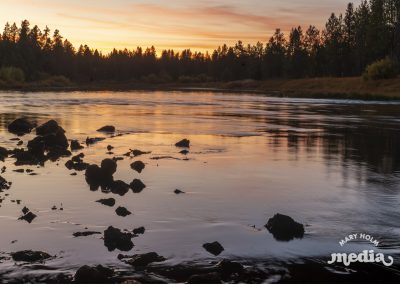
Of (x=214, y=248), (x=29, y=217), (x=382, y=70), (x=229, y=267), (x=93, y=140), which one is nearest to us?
(x=229, y=267)

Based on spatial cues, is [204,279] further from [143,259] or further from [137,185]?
[137,185]

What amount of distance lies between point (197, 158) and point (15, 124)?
17.9 meters

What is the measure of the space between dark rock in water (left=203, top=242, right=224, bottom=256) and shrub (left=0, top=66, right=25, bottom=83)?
486 ft

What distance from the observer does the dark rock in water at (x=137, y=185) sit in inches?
793

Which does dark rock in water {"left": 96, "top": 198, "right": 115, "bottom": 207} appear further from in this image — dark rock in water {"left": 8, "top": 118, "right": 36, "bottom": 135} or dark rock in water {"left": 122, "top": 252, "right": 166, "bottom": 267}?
dark rock in water {"left": 8, "top": 118, "right": 36, "bottom": 135}

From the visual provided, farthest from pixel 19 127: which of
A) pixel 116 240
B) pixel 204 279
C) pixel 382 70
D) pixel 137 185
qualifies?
pixel 382 70

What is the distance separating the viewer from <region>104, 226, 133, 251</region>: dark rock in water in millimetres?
13398

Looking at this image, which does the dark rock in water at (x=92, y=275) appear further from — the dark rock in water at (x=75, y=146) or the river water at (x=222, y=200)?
the dark rock in water at (x=75, y=146)

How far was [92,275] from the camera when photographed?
11.2 meters

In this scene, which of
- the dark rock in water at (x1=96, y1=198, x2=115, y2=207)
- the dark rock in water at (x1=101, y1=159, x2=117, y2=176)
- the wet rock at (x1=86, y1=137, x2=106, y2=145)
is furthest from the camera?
the wet rock at (x1=86, y1=137, x2=106, y2=145)

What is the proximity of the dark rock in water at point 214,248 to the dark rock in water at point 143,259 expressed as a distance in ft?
4.33

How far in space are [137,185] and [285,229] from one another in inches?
291

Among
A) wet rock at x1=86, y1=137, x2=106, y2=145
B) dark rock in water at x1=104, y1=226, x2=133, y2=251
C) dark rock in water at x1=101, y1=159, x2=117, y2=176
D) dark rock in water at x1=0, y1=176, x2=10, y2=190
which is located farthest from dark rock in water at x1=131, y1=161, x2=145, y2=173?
dark rock in water at x1=104, y1=226, x2=133, y2=251

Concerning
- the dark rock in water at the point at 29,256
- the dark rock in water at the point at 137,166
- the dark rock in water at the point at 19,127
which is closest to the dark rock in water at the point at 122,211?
the dark rock in water at the point at 29,256
